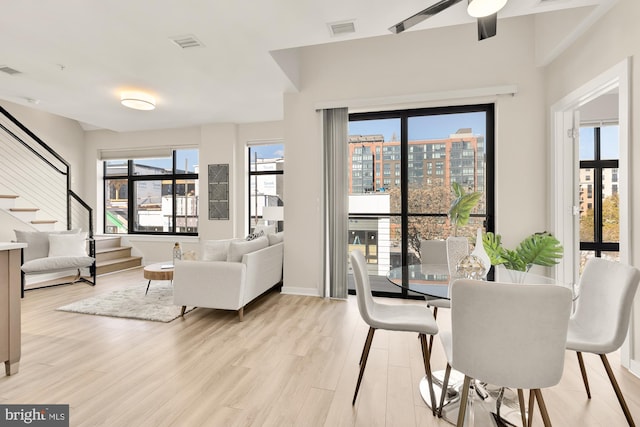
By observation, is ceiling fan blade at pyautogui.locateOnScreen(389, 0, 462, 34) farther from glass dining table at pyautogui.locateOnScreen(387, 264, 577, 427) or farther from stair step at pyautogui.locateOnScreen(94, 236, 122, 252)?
stair step at pyautogui.locateOnScreen(94, 236, 122, 252)

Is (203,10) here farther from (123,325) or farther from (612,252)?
(612,252)

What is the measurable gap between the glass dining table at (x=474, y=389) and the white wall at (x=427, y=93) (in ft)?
5.76

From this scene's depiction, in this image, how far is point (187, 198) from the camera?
6.53 meters

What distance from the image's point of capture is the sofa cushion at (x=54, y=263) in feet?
14.4

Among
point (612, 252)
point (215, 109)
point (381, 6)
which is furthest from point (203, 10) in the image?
point (612, 252)

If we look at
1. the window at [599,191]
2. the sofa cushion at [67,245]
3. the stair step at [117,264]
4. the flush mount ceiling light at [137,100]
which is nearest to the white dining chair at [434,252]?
the window at [599,191]

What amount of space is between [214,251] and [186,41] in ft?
6.91

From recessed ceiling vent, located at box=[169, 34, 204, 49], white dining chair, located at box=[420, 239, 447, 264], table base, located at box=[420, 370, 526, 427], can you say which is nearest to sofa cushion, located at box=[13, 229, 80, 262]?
recessed ceiling vent, located at box=[169, 34, 204, 49]

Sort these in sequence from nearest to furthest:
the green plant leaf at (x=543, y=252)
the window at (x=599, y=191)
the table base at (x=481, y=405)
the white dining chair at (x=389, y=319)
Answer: the table base at (x=481, y=405)
the white dining chair at (x=389, y=319)
the green plant leaf at (x=543, y=252)
the window at (x=599, y=191)

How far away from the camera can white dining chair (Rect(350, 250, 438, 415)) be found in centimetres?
187

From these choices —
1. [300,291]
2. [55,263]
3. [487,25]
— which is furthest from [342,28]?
[55,263]

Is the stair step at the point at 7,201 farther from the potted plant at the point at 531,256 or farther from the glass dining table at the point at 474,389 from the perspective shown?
the potted plant at the point at 531,256

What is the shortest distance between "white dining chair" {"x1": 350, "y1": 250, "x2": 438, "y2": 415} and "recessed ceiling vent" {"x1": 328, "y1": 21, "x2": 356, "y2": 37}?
2002 millimetres

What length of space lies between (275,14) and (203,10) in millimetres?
564
